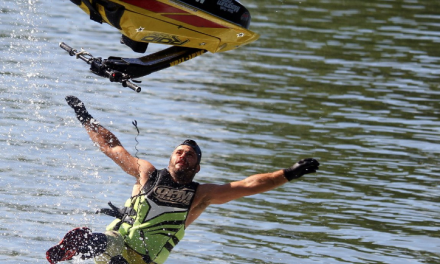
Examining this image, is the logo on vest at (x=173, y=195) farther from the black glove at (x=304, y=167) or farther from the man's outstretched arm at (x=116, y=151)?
the black glove at (x=304, y=167)


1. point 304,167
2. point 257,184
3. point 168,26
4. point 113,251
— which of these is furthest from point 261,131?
point 304,167

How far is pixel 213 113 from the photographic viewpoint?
17594mm

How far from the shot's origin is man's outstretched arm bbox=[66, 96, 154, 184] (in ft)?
31.5

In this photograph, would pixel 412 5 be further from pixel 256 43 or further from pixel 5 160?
pixel 5 160

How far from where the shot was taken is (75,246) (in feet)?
28.5

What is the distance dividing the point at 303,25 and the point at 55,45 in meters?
7.25

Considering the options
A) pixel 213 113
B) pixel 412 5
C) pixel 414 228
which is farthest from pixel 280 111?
pixel 412 5

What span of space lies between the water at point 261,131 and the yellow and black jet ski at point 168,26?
249 centimetres

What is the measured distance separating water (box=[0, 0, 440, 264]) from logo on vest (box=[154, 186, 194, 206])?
6.22ft

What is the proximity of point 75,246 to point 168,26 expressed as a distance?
106 inches

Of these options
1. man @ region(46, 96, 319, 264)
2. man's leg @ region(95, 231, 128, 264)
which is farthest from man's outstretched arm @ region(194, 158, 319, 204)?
man's leg @ region(95, 231, 128, 264)

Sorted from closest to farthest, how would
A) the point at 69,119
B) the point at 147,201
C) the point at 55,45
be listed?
the point at 147,201, the point at 69,119, the point at 55,45

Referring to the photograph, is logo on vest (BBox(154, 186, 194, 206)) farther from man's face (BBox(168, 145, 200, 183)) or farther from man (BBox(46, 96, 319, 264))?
man's face (BBox(168, 145, 200, 183))

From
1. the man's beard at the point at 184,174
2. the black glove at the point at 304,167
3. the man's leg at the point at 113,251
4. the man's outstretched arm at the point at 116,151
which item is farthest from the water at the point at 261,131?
the black glove at the point at 304,167
